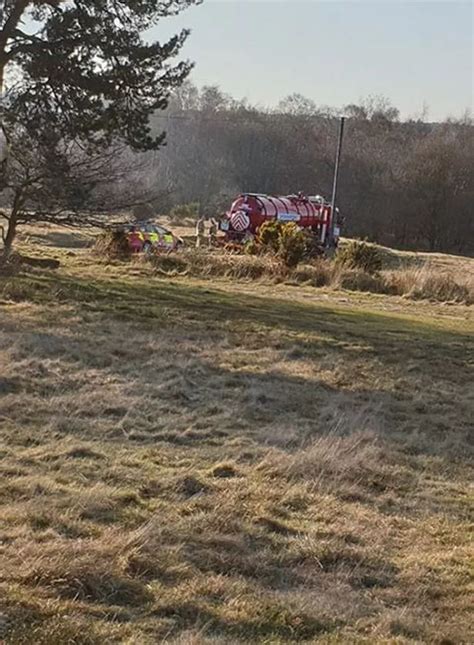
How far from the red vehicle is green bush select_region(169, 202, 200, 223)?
1442 centimetres

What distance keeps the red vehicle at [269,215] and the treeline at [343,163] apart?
18.1 meters

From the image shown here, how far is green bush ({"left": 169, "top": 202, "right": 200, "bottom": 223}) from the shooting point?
147 ft

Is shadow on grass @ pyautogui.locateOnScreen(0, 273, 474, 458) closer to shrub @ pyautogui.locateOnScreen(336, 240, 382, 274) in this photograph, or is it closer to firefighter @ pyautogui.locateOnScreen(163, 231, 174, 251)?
shrub @ pyautogui.locateOnScreen(336, 240, 382, 274)

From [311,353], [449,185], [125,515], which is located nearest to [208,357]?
[311,353]

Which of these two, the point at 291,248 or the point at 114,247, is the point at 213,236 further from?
the point at 291,248

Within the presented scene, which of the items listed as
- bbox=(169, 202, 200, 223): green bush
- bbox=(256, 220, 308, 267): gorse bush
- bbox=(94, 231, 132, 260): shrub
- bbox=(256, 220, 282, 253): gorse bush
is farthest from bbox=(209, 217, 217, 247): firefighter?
bbox=(169, 202, 200, 223): green bush

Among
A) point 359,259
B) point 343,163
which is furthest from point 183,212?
point 359,259

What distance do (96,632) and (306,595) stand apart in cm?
104

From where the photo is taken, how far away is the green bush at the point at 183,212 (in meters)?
44.9

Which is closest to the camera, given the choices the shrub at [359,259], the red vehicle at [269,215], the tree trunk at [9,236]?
the tree trunk at [9,236]

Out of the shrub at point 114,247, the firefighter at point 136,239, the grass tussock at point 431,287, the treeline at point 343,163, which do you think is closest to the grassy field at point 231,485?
the grass tussock at point 431,287

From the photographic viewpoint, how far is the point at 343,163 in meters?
57.2

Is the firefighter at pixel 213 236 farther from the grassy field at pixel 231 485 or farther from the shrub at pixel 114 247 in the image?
the grassy field at pixel 231 485

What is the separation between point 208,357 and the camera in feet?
30.0
